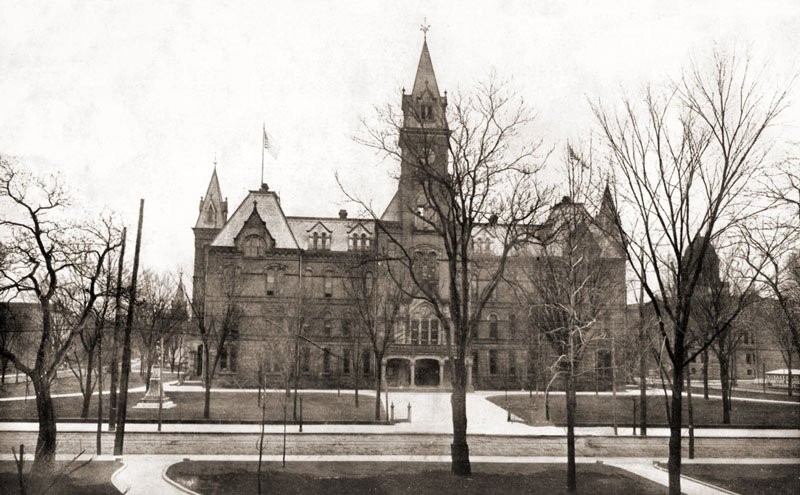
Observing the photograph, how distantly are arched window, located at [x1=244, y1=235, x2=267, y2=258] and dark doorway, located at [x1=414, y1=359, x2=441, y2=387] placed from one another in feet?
50.9

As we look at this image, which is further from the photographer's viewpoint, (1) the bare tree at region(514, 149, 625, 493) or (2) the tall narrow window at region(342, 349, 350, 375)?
(2) the tall narrow window at region(342, 349, 350, 375)

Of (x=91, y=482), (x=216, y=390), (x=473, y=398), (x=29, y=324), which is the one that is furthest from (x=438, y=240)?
(x=91, y=482)

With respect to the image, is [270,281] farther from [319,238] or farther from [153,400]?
[153,400]

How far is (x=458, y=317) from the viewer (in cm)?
1683

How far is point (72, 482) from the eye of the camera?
50.6 feet

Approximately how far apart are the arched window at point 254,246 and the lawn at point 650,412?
21.5 m

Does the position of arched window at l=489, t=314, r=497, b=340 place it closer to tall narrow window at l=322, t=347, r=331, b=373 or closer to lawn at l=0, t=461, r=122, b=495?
tall narrow window at l=322, t=347, r=331, b=373

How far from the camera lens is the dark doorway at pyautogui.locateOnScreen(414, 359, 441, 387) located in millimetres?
48969

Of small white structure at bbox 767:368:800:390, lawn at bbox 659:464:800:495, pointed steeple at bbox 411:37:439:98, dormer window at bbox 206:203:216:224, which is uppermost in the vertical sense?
pointed steeple at bbox 411:37:439:98

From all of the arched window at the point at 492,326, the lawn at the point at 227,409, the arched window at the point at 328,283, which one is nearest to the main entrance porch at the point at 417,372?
the arched window at the point at 492,326

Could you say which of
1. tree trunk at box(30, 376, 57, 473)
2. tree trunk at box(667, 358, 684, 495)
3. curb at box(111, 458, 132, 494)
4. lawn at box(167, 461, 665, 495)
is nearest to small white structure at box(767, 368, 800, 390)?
lawn at box(167, 461, 665, 495)

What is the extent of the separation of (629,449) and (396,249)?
30.3 m

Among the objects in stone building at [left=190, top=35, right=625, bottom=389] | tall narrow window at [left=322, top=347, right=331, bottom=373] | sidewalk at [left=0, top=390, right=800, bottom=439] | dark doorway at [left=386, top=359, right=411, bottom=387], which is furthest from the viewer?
tall narrow window at [left=322, top=347, right=331, bottom=373]

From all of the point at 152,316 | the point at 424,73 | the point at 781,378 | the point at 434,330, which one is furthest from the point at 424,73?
the point at 781,378
